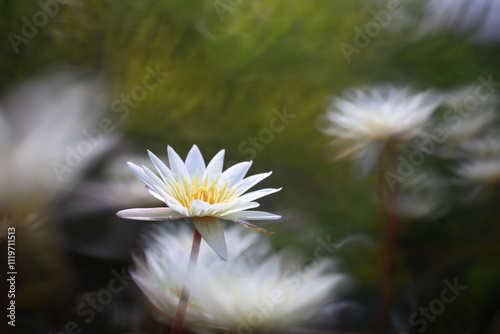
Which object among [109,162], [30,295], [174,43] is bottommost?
[30,295]

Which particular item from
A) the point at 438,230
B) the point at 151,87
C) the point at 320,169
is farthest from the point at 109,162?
the point at 438,230

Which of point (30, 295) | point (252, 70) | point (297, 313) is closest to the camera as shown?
point (297, 313)

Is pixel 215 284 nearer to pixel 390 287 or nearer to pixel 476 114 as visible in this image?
pixel 390 287

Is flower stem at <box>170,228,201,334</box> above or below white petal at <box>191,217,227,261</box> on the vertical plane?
below

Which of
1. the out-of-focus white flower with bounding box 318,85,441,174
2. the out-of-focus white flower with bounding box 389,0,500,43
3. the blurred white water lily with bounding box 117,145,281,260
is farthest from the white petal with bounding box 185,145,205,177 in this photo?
the out-of-focus white flower with bounding box 389,0,500,43

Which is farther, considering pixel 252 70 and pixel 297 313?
pixel 252 70

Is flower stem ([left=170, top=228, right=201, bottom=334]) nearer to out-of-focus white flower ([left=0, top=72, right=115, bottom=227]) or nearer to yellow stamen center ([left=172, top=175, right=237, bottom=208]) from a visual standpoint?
yellow stamen center ([left=172, top=175, right=237, bottom=208])

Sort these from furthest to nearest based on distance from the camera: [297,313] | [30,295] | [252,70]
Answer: [252,70], [30,295], [297,313]

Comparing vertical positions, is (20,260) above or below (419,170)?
below
